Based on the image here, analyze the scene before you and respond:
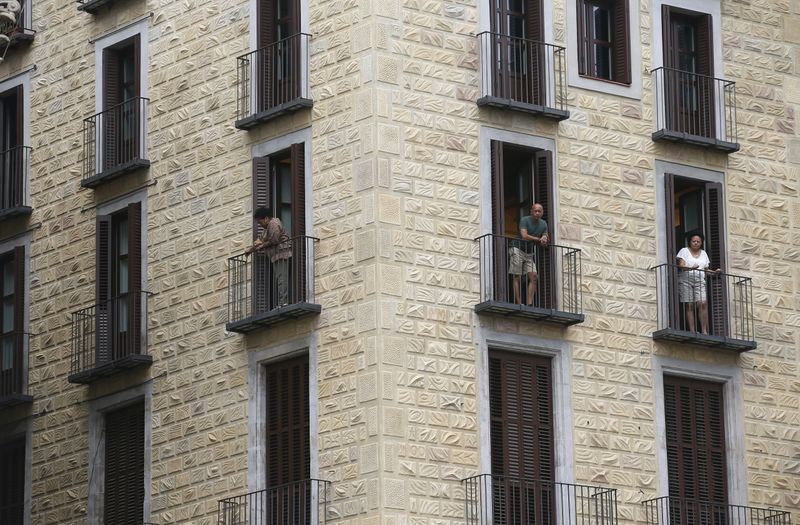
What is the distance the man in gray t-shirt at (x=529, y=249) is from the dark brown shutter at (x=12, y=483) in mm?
10905

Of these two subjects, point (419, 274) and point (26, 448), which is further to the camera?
point (26, 448)

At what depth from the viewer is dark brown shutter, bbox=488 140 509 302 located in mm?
48344

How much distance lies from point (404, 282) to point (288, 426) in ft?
10.6

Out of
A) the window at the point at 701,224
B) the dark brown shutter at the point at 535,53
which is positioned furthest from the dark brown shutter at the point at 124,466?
the window at the point at 701,224

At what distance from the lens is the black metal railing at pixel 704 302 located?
50062mm

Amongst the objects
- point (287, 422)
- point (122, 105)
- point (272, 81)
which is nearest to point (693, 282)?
point (287, 422)

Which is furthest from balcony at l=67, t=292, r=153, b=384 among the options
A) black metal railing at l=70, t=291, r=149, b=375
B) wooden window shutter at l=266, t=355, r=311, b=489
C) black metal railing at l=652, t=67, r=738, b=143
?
black metal railing at l=652, t=67, r=738, b=143

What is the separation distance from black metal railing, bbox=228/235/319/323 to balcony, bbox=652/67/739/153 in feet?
22.4

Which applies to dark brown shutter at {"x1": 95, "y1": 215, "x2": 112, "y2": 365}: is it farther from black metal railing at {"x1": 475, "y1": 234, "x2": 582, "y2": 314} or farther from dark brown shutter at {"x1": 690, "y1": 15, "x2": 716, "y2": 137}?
dark brown shutter at {"x1": 690, "y1": 15, "x2": 716, "y2": 137}

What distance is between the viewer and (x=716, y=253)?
51.1 m

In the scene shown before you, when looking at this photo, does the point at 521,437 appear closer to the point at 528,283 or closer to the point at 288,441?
the point at 528,283

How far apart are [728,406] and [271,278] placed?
8.25 metres

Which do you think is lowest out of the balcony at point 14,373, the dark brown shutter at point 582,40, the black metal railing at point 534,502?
the black metal railing at point 534,502

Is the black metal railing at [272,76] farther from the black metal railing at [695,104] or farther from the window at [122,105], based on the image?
the black metal railing at [695,104]
